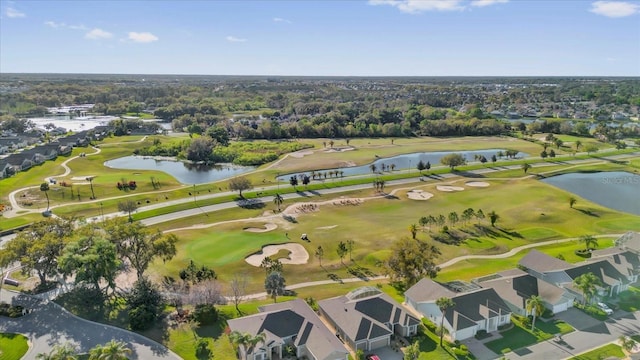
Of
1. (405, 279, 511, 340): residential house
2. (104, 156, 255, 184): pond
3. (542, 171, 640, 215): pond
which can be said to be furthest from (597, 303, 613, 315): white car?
(104, 156, 255, 184): pond

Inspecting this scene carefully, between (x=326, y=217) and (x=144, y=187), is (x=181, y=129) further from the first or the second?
(x=326, y=217)

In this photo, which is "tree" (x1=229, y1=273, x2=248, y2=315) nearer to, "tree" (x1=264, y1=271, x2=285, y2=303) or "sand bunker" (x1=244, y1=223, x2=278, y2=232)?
"tree" (x1=264, y1=271, x2=285, y2=303)

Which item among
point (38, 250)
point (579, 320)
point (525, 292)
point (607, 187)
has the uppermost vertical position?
point (38, 250)

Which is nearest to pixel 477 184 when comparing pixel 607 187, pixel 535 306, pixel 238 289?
pixel 607 187

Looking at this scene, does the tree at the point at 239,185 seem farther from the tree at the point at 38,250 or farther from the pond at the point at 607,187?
the pond at the point at 607,187

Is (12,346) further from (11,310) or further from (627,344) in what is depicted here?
(627,344)

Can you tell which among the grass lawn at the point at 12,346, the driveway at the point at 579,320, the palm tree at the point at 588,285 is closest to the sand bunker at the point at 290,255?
the grass lawn at the point at 12,346
